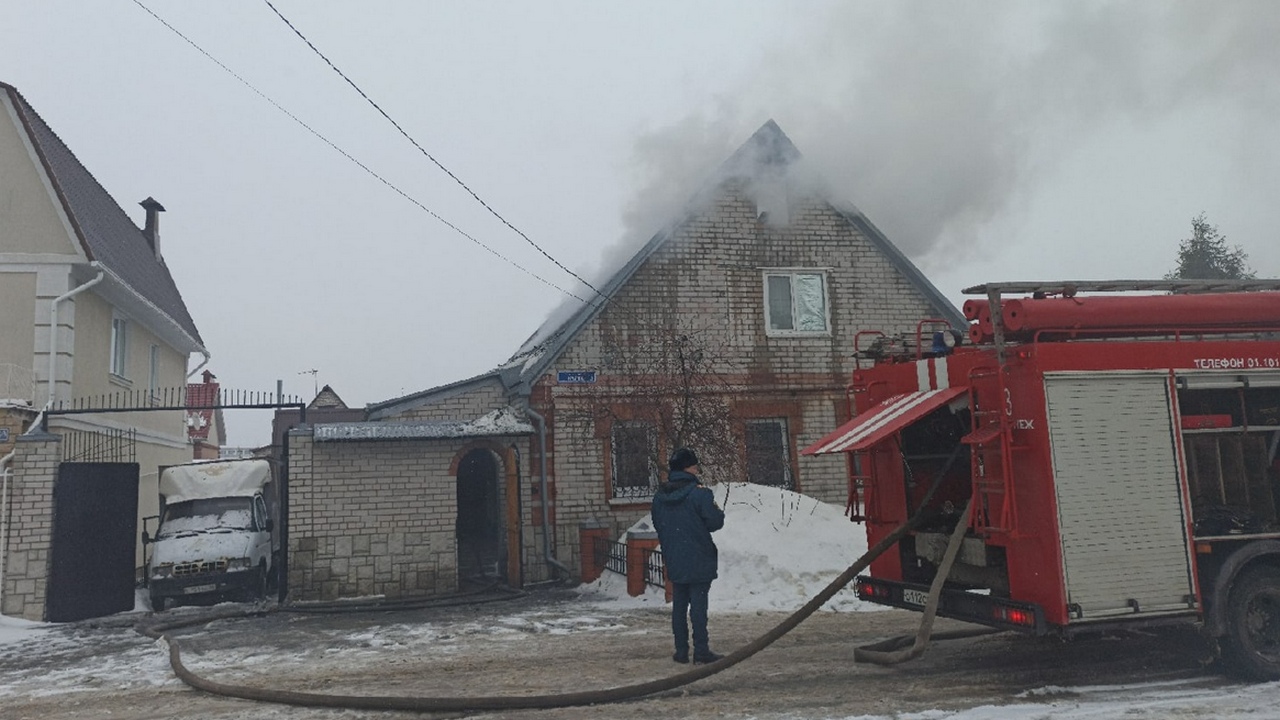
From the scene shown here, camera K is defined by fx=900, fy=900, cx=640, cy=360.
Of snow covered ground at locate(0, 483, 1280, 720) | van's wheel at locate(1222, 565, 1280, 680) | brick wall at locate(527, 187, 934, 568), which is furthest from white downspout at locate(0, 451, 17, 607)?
van's wheel at locate(1222, 565, 1280, 680)

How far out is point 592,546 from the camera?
1412 cm

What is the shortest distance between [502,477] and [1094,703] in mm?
10277

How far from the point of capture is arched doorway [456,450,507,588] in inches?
736

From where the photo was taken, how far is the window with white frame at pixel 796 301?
16.5m

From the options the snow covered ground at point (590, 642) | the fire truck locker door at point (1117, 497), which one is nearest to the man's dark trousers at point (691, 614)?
the snow covered ground at point (590, 642)

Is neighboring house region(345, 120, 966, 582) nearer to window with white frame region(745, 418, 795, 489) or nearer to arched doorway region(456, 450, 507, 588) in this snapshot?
window with white frame region(745, 418, 795, 489)

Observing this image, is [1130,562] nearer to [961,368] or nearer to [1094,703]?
[1094,703]

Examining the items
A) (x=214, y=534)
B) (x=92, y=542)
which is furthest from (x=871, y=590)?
(x=92, y=542)

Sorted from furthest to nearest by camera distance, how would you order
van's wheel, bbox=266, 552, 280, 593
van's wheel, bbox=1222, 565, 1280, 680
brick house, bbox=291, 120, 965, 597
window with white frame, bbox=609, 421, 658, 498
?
window with white frame, bbox=609, 421, 658, 498
van's wheel, bbox=266, 552, 280, 593
brick house, bbox=291, 120, 965, 597
van's wheel, bbox=1222, 565, 1280, 680

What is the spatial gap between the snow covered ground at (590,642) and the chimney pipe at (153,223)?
1320cm

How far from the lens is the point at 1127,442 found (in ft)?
21.5

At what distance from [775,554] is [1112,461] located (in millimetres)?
5623

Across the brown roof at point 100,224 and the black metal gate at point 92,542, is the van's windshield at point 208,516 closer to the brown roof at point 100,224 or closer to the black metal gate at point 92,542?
the black metal gate at point 92,542

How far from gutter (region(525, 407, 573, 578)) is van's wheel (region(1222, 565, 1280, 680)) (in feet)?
31.1
